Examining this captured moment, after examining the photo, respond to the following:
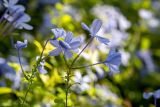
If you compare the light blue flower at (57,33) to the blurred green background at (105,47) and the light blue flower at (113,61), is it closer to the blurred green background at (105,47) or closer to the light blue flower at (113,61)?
the light blue flower at (113,61)

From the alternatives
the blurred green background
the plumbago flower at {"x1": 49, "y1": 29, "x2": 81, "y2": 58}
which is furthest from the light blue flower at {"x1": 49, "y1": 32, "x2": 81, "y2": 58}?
the blurred green background

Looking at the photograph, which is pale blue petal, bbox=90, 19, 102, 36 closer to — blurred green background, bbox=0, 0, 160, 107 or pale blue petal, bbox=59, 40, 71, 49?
pale blue petal, bbox=59, 40, 71, 49

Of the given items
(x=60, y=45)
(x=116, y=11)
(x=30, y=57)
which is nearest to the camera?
(x=60, y=45)

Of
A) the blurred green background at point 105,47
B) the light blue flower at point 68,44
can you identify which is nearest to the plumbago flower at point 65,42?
the light blue flower at point 68,44

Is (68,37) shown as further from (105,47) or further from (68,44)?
(105,47)

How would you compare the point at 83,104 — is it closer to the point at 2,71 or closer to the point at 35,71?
the point at 2,71

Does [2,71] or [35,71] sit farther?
[2,71]

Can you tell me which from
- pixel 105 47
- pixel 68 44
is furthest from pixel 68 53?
pixel 105 47

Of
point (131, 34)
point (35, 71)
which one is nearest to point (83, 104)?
point (35, 71)
